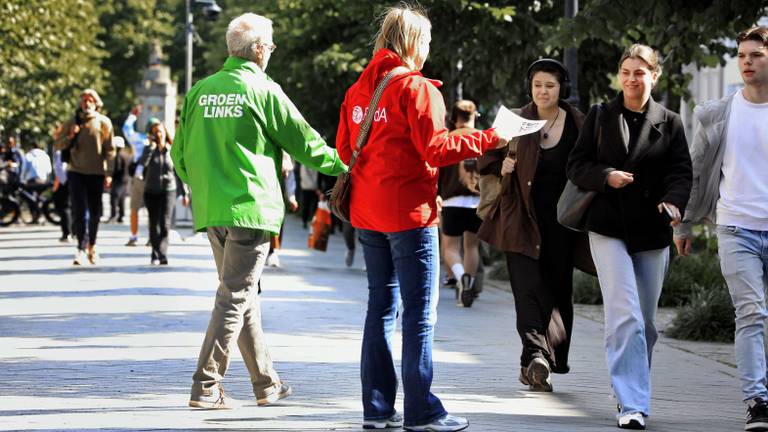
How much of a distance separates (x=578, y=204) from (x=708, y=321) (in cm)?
456

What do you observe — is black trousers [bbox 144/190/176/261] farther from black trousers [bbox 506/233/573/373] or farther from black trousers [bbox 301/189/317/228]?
black trousers [bbox 301/189/317/228]

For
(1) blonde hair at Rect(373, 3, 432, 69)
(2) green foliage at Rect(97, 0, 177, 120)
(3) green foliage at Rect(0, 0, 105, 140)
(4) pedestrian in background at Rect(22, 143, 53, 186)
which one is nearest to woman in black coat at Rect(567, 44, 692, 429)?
(1) blonde hair at Rect(373, 3, 432, 69)

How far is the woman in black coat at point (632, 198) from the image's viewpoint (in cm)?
729

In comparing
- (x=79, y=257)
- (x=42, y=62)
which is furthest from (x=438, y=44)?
(x=42, y=62)

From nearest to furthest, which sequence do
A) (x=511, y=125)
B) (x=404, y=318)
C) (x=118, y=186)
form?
1. (x=404, y=318)
2. (x=511, y=125)
3. (x=118, y=186)

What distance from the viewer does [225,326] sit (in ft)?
24.1

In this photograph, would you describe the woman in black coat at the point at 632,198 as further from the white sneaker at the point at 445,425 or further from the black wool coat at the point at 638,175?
the white sneaker at the point at 445,425

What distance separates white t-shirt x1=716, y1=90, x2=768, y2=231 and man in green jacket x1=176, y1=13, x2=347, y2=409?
6.30 feet

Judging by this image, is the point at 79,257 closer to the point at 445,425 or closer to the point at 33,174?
the point at 445,425

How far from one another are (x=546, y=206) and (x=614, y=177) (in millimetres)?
1373

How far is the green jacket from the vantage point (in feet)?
24.1

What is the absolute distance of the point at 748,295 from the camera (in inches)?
287

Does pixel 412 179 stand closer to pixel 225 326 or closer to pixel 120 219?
pixel 225 326

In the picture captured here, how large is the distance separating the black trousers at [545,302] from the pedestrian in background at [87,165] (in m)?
9.46
